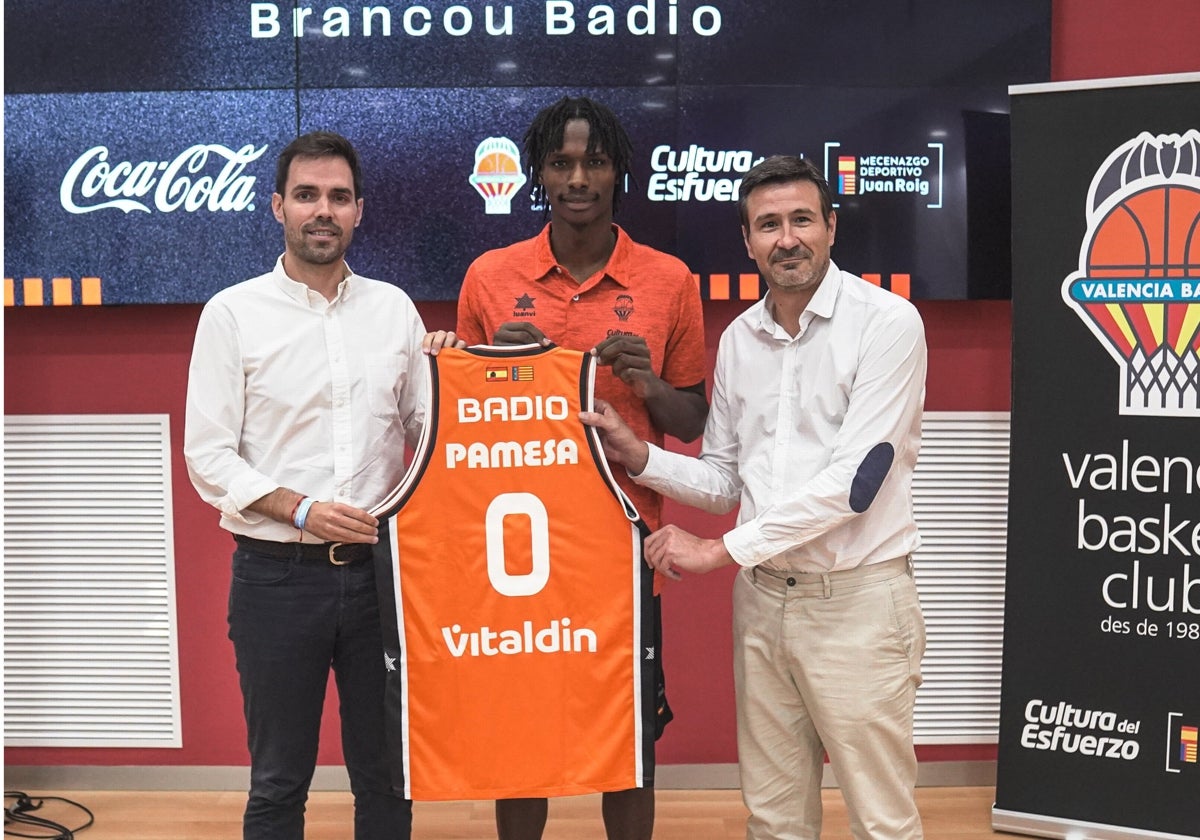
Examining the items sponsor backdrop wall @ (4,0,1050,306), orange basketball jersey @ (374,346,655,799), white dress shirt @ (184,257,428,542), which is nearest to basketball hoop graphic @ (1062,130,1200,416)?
sponsor backdrop wall @ (4,0,1050,306)

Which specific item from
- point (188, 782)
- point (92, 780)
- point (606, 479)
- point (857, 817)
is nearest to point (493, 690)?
point (606, 479)

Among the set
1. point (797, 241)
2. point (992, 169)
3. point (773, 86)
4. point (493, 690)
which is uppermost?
point (773, 86)

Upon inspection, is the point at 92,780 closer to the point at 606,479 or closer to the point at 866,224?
the point at 606,479

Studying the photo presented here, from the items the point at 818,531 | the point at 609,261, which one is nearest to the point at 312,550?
the point at 609,261

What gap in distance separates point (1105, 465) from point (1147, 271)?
1.78 ft

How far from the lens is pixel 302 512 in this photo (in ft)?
6.98

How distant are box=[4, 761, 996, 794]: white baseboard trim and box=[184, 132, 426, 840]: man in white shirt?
135 cm

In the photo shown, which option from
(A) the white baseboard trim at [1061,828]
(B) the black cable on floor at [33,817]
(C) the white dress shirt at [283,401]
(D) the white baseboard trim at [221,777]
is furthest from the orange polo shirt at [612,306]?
(B) the black cable on floor at [33,817]

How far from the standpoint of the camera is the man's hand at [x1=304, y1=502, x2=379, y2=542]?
211 cm

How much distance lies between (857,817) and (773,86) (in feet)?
6.99

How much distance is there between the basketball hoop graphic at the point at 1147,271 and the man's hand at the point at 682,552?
4.88 feet

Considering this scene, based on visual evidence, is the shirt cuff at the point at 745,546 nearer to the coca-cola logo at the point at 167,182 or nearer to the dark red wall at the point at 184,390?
the dark red wall at the point at 184,390

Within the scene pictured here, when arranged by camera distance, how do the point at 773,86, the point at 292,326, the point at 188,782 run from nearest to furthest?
the point at 292,326 < the point at 773,86 < the point at 188,782

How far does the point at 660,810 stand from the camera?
3.36 meters
